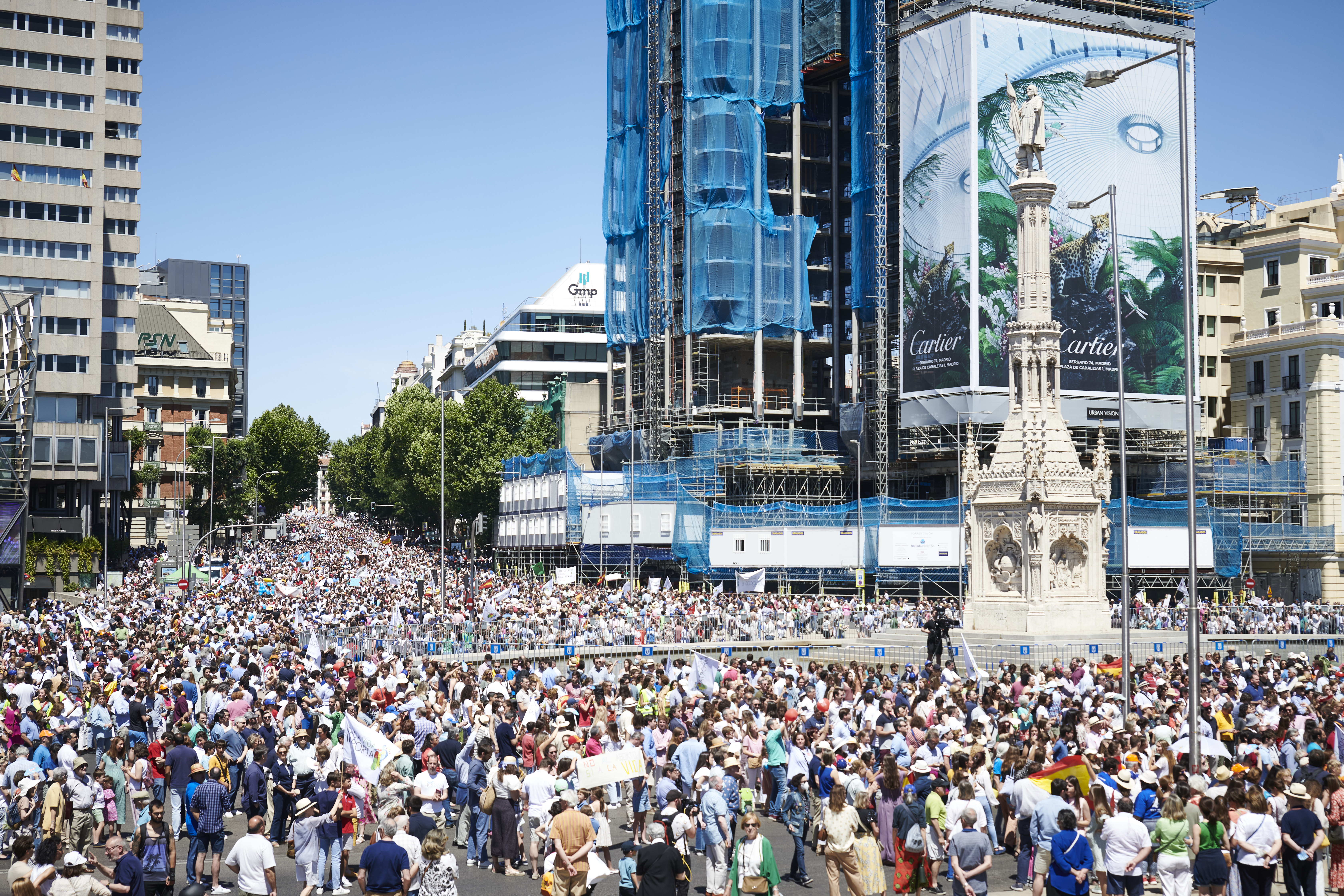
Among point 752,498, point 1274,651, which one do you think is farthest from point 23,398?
point 1274,651

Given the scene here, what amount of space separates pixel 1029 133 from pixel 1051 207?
25881 mm

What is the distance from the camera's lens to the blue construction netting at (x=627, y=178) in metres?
83.4

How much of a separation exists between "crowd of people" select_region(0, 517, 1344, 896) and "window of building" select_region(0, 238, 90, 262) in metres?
50.4

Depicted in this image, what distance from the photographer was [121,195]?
275 feet

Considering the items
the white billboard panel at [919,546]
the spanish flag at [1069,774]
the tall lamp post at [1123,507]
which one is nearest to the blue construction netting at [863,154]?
the white billboard panel at [919,546]

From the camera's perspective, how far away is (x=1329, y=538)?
70812 mm

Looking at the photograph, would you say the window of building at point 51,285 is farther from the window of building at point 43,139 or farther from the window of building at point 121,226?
the window of building at point 121,226

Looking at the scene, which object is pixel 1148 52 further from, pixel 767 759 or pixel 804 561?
pixel 767 759

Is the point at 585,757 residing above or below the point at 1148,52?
below

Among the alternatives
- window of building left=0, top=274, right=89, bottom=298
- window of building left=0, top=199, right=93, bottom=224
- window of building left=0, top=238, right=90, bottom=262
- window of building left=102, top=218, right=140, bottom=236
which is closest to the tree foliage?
window of building left=102, top=218, right=140, bottom=236

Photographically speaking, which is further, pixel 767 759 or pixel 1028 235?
pixel 1028 235

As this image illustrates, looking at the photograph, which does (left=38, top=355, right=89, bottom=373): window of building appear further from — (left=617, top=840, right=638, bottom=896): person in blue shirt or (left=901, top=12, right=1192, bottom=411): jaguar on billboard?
(left=617, top=840, right=638, bottom=896): person in blue shirt

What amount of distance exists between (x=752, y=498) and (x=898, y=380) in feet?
31.3

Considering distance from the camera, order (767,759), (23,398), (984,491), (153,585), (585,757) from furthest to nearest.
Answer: (153,585) → (23,398) → (984,491) → (767,759) → (585,757)
